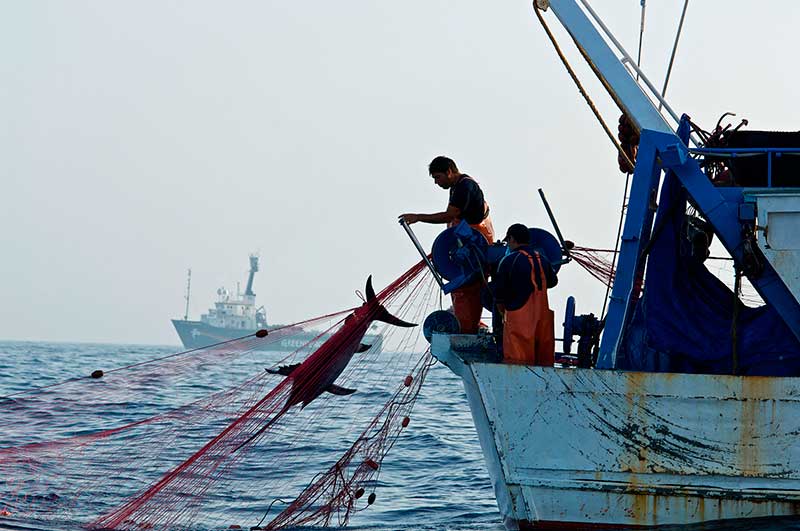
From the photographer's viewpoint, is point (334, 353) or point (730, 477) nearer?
point (730, 477)

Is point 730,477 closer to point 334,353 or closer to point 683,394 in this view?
point 683,394

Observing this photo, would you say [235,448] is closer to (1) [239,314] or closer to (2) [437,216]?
(2) [437,216]

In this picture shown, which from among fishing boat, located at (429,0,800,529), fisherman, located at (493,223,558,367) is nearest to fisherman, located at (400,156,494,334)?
fisherman, located at (493,223,558,367)

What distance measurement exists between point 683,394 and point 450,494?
434 centimetres

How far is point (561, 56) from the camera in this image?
8.44 metres

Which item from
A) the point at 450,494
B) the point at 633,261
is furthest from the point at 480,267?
the point at 450,494

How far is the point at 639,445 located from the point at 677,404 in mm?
377

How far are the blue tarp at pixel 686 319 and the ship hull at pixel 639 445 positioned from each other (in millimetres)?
720

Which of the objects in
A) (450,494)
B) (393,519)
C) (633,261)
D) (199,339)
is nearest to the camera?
(633,261)

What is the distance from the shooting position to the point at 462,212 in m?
8.55

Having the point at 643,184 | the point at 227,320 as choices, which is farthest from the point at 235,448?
the point at 227,320

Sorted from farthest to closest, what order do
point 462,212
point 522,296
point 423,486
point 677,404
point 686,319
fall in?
point 423,486, point 462,212, point 686,319, point 522,296, point 677,404

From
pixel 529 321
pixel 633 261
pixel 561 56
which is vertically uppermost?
pixel 561 56

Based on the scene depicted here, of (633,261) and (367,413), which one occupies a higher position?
(633,261)
